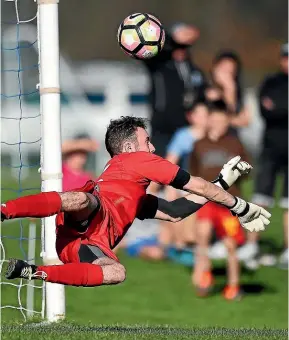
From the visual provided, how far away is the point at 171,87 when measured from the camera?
48.6 ft

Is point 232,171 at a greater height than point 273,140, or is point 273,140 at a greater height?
point 273,140

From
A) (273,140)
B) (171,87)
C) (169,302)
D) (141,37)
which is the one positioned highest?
(171,87)

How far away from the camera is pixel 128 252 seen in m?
15.4

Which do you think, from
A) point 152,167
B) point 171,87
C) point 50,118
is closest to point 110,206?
point 152,167

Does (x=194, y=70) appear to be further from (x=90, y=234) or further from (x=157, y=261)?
(x=90, y=234)

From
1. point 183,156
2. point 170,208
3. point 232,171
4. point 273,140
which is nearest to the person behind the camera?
point 232,171

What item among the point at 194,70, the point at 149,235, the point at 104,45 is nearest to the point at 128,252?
the point at 149,235

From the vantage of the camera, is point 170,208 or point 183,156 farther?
point 183,156

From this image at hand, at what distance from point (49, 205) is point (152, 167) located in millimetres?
887

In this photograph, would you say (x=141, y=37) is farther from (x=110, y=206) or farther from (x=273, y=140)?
(x=273, y=140)

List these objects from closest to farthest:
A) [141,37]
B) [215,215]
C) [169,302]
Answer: [141,37] < [169,302] < [215,215]

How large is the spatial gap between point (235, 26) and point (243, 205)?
39888 mm

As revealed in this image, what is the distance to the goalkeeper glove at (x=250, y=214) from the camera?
8.47m

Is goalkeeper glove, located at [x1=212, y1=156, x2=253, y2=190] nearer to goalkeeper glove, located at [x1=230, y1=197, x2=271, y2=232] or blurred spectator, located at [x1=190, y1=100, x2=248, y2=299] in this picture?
goalkeeper glove, located at [x1=230, y1=197, x2=271, y2=232]
